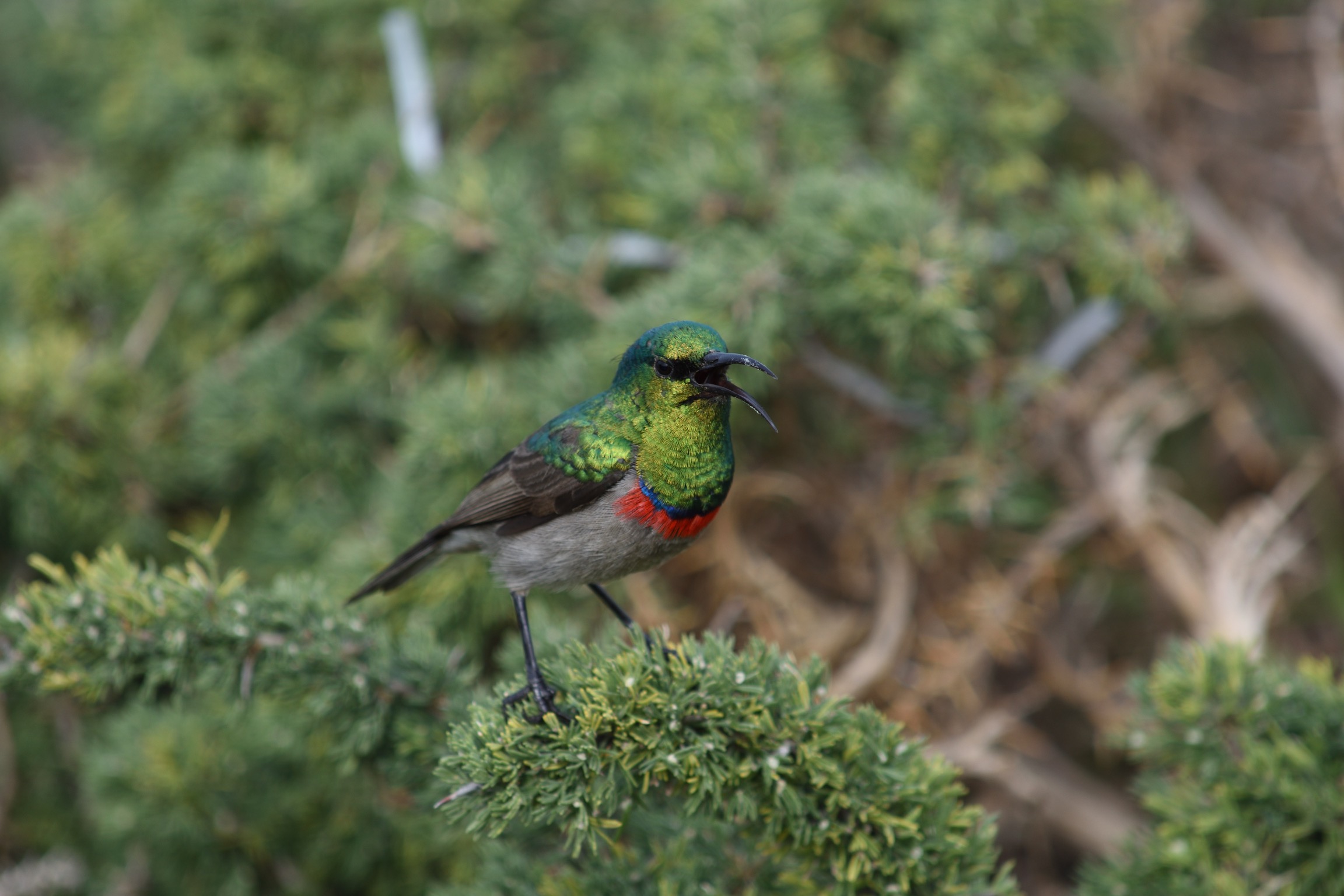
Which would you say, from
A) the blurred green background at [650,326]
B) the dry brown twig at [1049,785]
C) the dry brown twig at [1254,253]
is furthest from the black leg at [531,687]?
the dry brown twig at [1254,253]

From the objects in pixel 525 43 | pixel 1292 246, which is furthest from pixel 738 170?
pixel 1292 246

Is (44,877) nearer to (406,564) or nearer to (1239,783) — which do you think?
(406,564)

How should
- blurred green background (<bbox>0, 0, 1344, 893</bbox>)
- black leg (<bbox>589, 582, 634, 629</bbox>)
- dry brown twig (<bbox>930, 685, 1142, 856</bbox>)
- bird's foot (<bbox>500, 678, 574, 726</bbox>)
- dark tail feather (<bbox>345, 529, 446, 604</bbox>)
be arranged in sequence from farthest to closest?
dry brown twig (<bbox>930, 685, 1142, 856</bbox>)
blurred green background (<bbox>0, 0, 1344, 893</bbox>)
black leg (<bbox>589, 582, 634, 629</bbox>)
dark tail feather (<bbox>345, 529, 446, 604</bbox>)
bird's foot (<bbox>500, 678, 574, 726</bbox>)

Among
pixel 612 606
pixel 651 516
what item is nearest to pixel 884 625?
pixel 612 606

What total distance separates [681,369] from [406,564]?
0.89 metres

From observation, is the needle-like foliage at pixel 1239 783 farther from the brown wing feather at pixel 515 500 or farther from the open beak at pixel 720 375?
the brown wing feather at pixel 515 500

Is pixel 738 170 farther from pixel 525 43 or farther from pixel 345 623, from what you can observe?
pixel 345 623

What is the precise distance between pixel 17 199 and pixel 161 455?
1286mm

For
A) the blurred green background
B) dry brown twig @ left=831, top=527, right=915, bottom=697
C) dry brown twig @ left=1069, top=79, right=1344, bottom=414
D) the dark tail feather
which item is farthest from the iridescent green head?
dry brown twig @ left=1069, top=79, right=1344, bottom=414

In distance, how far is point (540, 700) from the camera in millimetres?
2105

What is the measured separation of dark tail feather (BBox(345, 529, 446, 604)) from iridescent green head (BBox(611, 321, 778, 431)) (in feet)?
2.06

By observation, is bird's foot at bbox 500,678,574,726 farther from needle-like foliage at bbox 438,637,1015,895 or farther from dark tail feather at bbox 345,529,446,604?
dark tail feather at bbox 345,529,446,604

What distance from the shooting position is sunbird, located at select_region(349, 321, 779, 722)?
2.37m

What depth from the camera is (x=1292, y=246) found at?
14.1 ft
